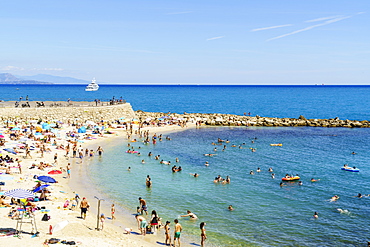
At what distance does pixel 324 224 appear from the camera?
2166cm

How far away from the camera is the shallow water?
66.8 ft

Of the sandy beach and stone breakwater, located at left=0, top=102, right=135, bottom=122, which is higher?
stone breakwater, located at left=0, top=102, right=135, bottom=122

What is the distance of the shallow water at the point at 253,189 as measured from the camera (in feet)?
66.8

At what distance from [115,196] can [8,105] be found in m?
39.1

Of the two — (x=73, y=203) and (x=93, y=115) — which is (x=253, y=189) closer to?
(x=73, y=203)

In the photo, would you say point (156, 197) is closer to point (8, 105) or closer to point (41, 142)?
point (41, 142)

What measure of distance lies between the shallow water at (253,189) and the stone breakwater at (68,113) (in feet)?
51.8

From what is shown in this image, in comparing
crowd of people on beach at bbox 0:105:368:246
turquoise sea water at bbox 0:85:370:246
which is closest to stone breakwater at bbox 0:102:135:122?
crowd of people on beach at bbox 0:105:368:246

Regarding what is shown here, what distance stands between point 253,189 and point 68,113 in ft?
128

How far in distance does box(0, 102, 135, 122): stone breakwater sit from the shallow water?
1579 cm

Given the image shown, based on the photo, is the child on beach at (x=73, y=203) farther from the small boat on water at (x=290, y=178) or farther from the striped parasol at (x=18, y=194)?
the small boat on water at (x=290, y=178)

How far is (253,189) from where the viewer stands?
2853 cm

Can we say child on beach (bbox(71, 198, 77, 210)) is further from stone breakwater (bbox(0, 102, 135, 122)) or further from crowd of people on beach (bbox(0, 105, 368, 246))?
stone breakwater (bbox(0, 102, 135, 122))

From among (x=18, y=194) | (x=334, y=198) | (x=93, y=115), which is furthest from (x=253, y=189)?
(x=93, y=115)
